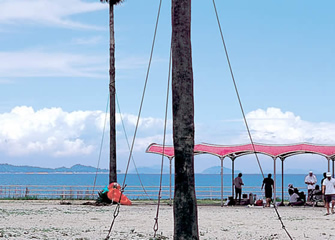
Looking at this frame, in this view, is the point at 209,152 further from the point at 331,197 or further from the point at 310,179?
the point at 331,197

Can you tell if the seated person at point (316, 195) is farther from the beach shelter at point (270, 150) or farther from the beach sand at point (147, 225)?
the beach sand at point (147, 225)

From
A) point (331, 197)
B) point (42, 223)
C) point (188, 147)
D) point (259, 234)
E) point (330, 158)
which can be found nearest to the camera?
point (188, 147)

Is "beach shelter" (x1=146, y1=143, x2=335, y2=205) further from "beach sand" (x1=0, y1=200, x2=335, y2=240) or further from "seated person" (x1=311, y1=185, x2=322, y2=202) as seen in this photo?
"beach sand" (x1=0, y1=200, x2=335, y2=240)

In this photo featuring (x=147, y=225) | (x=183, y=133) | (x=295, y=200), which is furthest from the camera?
(x=295, y=200)

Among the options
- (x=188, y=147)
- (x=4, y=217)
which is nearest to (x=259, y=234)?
(x=188, y=147)

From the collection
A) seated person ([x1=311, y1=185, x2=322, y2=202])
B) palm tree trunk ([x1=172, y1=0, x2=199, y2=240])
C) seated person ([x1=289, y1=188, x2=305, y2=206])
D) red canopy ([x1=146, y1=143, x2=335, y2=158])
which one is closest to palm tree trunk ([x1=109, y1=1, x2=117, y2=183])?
red canopy ([x1=146, y1=143, x2=335, y2=158])

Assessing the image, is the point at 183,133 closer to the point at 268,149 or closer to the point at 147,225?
the point at 147,225

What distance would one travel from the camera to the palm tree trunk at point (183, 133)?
41.9ft

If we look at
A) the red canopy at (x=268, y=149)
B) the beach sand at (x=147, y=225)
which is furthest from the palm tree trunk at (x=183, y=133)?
the red canopy at (x=268, y=149)

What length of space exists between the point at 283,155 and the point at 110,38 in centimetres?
1099

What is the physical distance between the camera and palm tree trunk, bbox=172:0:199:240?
12758 mm

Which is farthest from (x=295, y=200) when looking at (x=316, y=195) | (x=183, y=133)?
(x=183, y=133)

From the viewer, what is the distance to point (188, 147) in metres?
12.8

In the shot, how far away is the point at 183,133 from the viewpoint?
42.1ft
